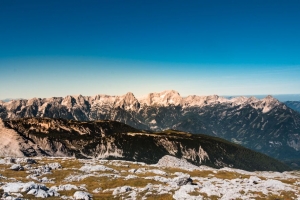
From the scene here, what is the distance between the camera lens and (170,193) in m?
72.9

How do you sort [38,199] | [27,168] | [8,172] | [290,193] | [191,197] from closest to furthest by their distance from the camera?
[38,199], [191,197], [290,193], [8,172], [27,168]

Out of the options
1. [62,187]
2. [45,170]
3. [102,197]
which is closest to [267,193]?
[102,197]

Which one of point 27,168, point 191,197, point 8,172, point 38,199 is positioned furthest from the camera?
point 27,168

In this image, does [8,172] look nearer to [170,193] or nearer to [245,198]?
[170,193]

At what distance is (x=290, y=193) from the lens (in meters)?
80.0

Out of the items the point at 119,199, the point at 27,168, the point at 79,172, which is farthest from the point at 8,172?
the point at 119,199

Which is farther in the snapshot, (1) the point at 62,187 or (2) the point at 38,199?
(1) the point at 62,187

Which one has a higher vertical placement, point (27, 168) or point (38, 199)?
point (38, 199)

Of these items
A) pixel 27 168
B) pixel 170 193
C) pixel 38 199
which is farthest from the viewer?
pixel 27 168

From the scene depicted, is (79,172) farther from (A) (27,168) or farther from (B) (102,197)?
(B) (102,197)

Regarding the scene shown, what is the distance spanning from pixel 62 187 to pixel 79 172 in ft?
121

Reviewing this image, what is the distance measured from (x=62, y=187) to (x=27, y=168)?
53637 millimetres

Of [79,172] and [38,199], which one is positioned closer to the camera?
[38,199]

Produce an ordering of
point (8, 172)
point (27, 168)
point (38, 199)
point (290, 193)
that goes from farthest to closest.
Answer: point (27, 168), point (8, 172), point (290, 193), point (38, 199)
